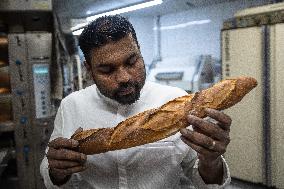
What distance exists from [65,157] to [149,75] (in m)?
6.61

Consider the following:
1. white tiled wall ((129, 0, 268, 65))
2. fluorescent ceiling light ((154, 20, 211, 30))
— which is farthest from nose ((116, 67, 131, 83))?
fluorescent ceiling light ((154, 20, 211, 30))

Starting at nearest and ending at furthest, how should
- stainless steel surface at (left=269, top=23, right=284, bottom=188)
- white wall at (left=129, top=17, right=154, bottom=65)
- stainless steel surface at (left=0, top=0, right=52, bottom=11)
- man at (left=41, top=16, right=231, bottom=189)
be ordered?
man at (left=41, top=16, right=231, bottom=189) < stainless steel surface at (left=0, top=0, right=52, bottom=11) < stainless steel surface at (left=269, top=23, right=284, bottom=188) < white wall at (left=129, top=17, right=154, bottom=65)

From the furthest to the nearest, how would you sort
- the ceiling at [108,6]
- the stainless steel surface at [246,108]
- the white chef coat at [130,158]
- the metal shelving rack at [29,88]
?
1. the ceiling at [108,6]
2. the stainless steel surface at [246,108]
3. the metal shelving rack at [29,88]
4. the white chef coat at [130,158]

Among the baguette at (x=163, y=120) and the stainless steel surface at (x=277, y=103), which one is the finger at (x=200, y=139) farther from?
the stainless steel surface at (x=277, y=103)

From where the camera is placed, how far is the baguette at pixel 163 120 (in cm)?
115

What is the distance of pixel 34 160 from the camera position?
2.60m

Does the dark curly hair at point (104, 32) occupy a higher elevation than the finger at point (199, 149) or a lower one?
higher

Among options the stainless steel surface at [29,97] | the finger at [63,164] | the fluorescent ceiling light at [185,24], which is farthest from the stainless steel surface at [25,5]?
the fluorescent ceiling light at [185,24]

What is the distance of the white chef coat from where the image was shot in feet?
4.92

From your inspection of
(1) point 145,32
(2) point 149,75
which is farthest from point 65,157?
(1) point 145,32

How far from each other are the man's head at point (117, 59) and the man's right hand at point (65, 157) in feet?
1.07

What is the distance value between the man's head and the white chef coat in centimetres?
17

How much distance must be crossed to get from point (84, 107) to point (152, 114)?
0.50 m

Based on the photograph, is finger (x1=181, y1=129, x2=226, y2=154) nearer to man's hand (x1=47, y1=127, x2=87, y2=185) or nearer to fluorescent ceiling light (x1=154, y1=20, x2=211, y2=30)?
man's hand (x1=47, y1=127, x2=87, y2=185)
